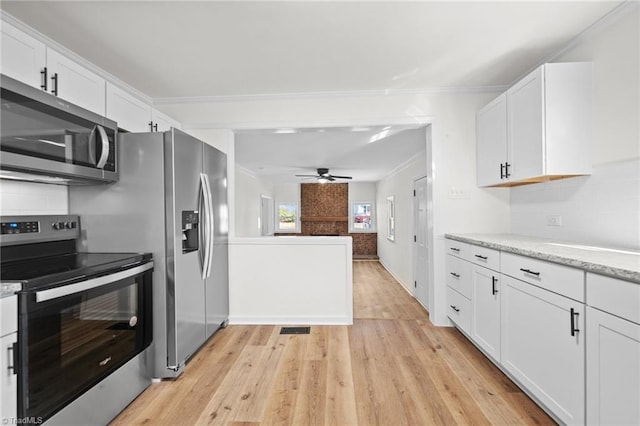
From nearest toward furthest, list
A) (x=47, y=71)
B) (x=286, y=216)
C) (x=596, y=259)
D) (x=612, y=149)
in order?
(x=596, y=259) < (x=47, y=71) < (x=612, y=149) < (x=286, y=216)

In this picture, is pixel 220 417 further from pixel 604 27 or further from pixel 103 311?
pixel 604 27

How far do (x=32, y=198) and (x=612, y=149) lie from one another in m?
3.72

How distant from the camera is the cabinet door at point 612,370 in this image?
3.81 feet

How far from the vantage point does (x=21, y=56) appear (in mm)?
1667

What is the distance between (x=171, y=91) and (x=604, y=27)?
3.60 m

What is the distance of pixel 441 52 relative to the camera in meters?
2.35

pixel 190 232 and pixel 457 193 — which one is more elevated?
pixel 457 193

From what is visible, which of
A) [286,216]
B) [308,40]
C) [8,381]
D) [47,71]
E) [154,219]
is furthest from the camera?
[286,216]

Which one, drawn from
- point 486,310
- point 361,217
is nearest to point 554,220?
point 486,310

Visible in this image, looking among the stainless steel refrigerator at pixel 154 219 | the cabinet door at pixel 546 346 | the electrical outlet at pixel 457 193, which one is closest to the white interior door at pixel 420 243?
the electrical outlet at pixel 457 193

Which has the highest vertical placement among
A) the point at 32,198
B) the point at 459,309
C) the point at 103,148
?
the point at 103,148

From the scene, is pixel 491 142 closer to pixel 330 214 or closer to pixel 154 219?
pixel 154 219

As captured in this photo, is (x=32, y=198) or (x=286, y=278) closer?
(x=32, y=198)

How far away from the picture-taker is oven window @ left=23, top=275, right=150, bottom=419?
1.27m
